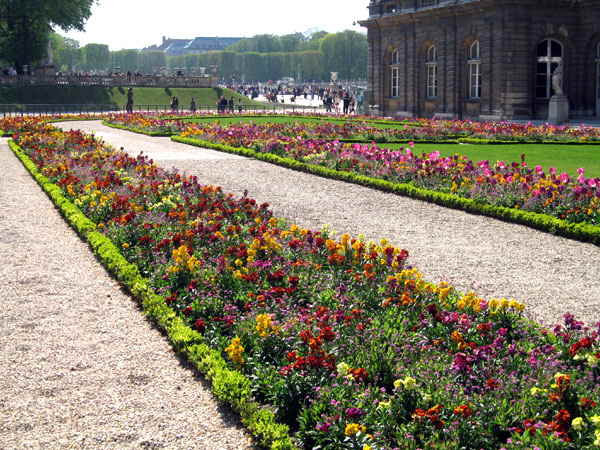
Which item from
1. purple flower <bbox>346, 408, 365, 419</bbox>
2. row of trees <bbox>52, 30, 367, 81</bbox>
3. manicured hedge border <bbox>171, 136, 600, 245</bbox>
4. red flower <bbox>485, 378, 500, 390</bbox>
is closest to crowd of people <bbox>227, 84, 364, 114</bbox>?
row of trees <bbox>52, 30, 367, 81</bbox>

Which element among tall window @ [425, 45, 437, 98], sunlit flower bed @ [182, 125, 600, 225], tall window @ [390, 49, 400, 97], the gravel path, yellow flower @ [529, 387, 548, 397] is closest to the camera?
yellow flower @ [529, 387, 548, 397]

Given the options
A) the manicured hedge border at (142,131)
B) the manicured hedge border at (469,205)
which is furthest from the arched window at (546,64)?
the manicured hedge border at (469,205)

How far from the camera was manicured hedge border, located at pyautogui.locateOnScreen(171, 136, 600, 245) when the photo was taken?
30.4 ft

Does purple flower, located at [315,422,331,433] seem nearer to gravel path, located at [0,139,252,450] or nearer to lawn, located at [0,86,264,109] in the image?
gravel path, located at [0,139,252,450]

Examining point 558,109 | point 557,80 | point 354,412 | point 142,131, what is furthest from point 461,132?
point 354,412

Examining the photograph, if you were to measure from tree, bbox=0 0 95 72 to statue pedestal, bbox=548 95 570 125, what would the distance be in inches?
1489

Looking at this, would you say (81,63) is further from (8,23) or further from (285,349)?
(285,349)

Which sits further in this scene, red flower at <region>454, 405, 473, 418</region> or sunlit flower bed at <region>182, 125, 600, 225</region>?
sunlit flower bed at <region>182, 125, 600, 225</region>

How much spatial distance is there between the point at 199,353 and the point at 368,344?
3.83 feet

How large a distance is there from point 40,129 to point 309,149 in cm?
1248

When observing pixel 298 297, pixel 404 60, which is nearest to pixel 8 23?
pixel 404 60

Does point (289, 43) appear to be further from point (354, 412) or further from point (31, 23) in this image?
point (354, 412)

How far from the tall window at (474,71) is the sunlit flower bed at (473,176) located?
16054 mm

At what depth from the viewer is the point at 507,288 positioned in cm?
705
